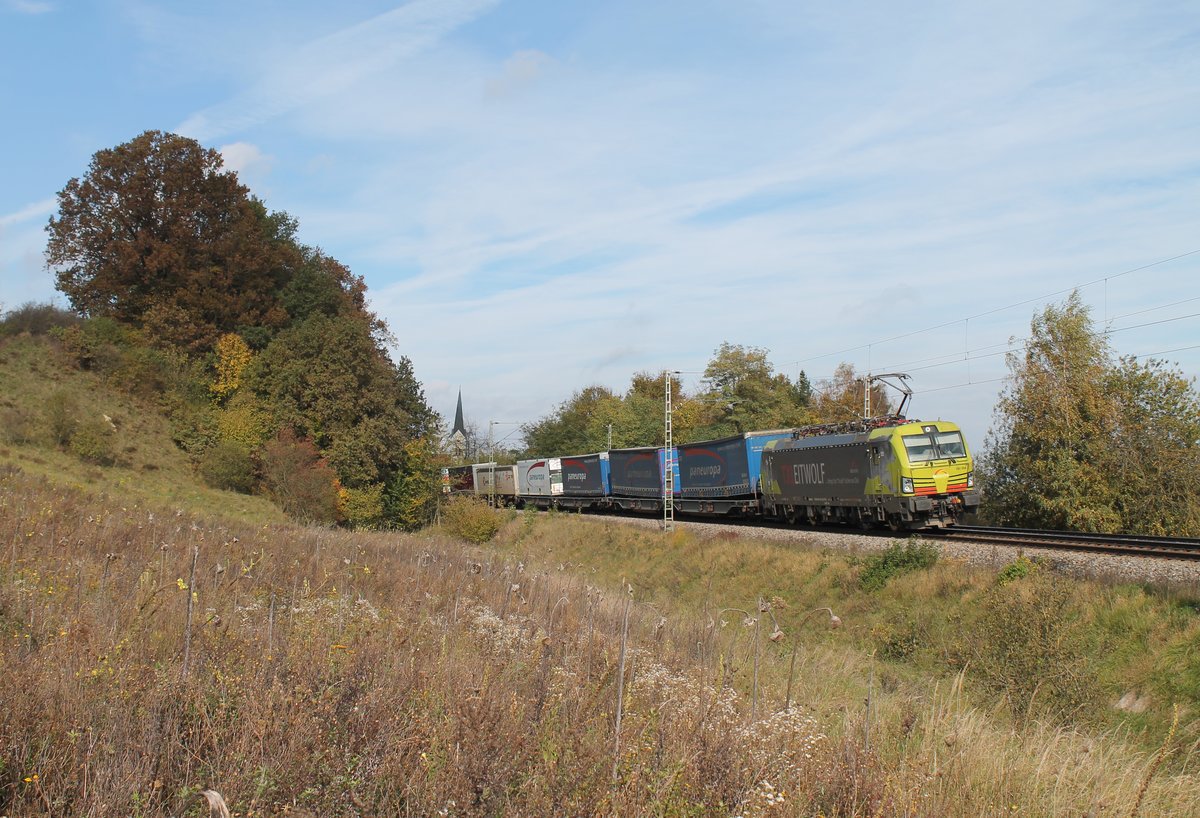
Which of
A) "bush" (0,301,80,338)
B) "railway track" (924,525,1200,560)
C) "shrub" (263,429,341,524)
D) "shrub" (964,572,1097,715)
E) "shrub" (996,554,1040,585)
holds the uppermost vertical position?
"bush" (0,301,80,338)

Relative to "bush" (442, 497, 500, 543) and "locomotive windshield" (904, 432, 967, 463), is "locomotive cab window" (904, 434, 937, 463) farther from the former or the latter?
"bush" (442, 497, 500, 543)

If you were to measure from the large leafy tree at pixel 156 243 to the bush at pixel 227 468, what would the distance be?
8.94m

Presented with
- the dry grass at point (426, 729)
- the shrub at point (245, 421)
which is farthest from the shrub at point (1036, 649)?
the shrub at point (245, 421)

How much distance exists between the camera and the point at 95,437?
3303 cm

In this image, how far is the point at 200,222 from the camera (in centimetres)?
4828

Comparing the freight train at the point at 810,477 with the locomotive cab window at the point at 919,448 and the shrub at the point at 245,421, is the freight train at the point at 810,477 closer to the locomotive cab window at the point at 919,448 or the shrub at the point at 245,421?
the locomotive cab window at the point at 919,448

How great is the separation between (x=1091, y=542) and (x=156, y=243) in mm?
44282

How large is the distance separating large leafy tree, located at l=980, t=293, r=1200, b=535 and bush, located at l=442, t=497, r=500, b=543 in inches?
909

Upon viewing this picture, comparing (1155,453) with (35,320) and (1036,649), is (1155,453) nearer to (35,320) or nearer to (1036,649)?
(1036,649)

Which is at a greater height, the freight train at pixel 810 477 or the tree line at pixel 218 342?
the tree line at pixel 218 342

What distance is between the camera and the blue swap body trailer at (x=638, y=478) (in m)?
40.0

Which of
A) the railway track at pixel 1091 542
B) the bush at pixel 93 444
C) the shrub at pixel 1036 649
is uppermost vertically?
the bush at pixel 93 444

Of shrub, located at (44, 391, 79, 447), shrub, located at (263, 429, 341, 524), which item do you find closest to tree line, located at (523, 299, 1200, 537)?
shrub, located at (263, 429, 341, 524)

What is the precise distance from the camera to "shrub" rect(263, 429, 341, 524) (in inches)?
1513
